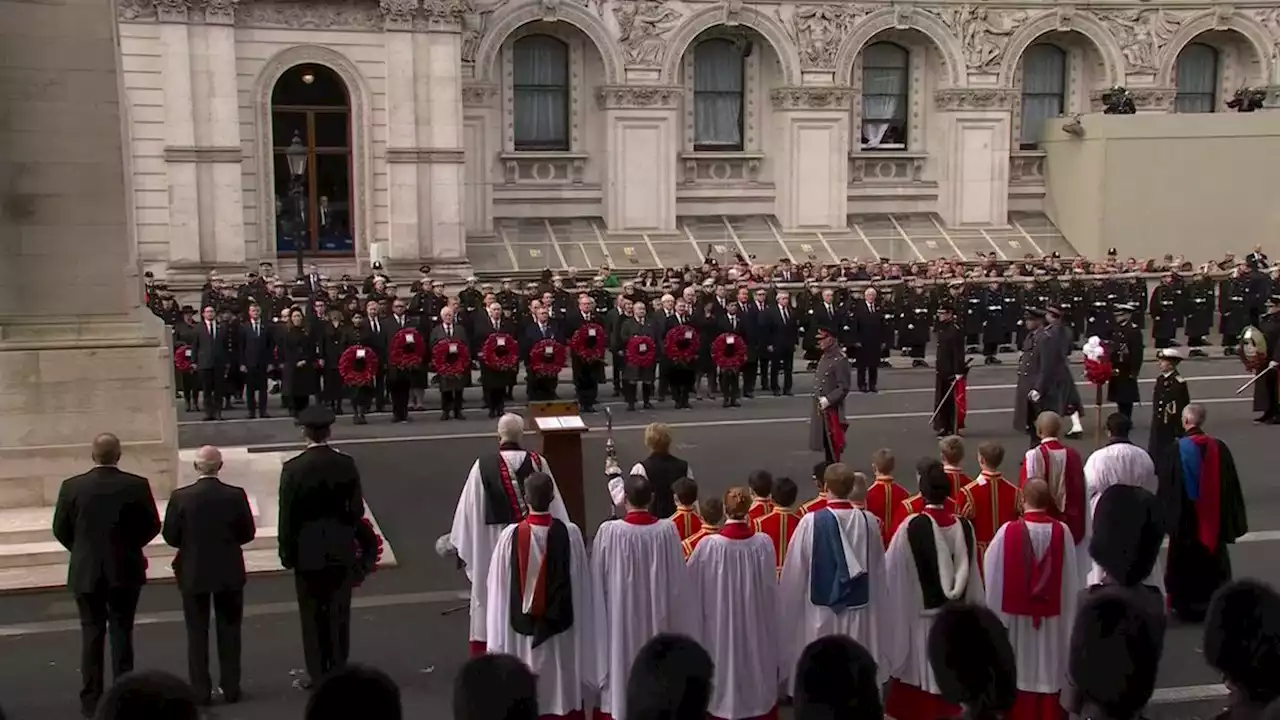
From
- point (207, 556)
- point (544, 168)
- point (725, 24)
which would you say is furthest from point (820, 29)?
point (207, 556)

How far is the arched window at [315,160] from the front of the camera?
95.1 ft

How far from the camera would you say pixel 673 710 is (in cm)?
535

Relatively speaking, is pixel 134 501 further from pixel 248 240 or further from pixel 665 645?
pixel 248 240

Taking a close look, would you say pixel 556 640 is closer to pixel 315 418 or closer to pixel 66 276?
pixel 315 418

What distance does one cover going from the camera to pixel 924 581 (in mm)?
8195

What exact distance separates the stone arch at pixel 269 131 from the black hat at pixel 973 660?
24533mm

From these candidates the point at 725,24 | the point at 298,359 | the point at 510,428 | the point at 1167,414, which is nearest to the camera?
the point at 510,428

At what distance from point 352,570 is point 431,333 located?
1100cm

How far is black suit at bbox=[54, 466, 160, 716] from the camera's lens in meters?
8.45

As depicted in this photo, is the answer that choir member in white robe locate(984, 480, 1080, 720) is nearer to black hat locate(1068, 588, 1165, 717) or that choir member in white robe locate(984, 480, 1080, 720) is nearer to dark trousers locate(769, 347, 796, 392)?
black hat locate(1068, 588, 1165, 717)

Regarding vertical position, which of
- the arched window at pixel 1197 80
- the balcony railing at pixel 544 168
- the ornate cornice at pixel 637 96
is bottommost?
the balcony railing at pixel 544 168

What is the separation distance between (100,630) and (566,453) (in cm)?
405

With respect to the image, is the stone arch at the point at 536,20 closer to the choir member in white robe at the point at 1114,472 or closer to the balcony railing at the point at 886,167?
the balcony railing at the point at 886,167

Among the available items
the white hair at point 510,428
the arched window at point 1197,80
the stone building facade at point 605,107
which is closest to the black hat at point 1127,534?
the white hair at point 510,428
